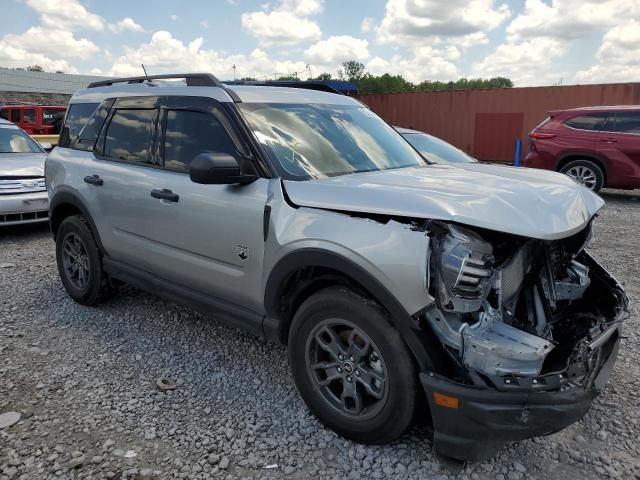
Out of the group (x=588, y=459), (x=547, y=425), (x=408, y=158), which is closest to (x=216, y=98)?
(x=408, y=158)

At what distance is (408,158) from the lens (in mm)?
3666

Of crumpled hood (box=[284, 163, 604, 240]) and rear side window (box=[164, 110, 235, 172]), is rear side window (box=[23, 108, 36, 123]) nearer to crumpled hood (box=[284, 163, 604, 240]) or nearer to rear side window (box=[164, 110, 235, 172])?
rear side window (box=[164, 110, 235, 172])

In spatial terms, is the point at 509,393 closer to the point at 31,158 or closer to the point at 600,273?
the point at 600,273

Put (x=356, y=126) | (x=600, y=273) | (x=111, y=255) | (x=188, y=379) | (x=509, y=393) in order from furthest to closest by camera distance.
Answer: (x=111, y=255) < (x=356, y=126) < (x=188, y=379) < (x=600, y=273) < (x=509, y=393)

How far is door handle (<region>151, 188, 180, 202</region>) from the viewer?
10.8ft

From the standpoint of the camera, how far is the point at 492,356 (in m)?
2.15

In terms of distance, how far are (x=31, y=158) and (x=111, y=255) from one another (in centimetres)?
459

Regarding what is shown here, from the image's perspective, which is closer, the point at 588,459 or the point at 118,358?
the point at 588,459

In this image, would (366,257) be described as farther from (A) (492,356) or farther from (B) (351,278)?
(A) (492,356)

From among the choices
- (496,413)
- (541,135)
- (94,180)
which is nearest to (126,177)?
(94,180)

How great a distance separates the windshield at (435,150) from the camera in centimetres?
650

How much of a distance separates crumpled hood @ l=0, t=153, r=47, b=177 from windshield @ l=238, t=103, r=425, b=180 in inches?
209

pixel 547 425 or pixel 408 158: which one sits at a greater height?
pixel 408 158

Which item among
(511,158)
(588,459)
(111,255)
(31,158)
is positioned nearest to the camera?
(588,459)
